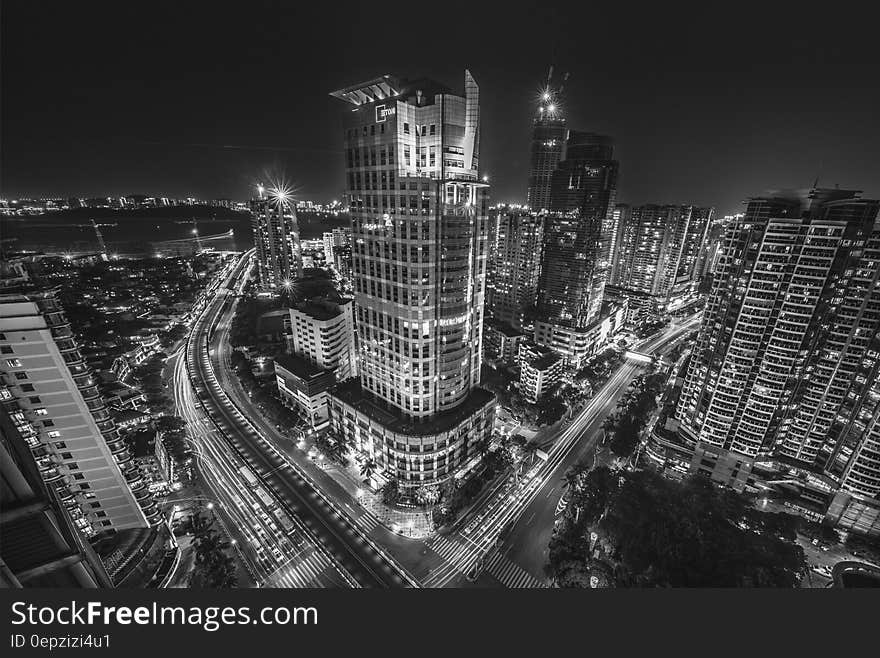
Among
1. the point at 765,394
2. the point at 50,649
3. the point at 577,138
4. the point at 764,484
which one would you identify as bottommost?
the point at 764,484

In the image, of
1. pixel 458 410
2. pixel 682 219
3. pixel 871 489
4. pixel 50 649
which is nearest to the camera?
pixel 50 649

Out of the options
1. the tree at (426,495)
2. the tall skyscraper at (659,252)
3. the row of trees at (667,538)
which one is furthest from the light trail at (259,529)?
the tall skyscraper at (659,252)

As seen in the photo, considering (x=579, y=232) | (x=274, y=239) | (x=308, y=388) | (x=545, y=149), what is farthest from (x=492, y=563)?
(x=545, y=149)

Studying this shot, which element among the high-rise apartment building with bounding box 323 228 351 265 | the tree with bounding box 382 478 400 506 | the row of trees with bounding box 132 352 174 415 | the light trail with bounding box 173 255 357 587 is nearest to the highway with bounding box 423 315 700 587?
the tree with bounding box 382 478 400 506

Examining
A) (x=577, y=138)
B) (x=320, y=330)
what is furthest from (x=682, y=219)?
(x=320, y=330)

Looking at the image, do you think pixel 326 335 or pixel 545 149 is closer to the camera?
pixel 326 335

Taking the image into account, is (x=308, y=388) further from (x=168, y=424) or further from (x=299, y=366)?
(x=168, y=424)

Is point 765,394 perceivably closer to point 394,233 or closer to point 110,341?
point 394,233
